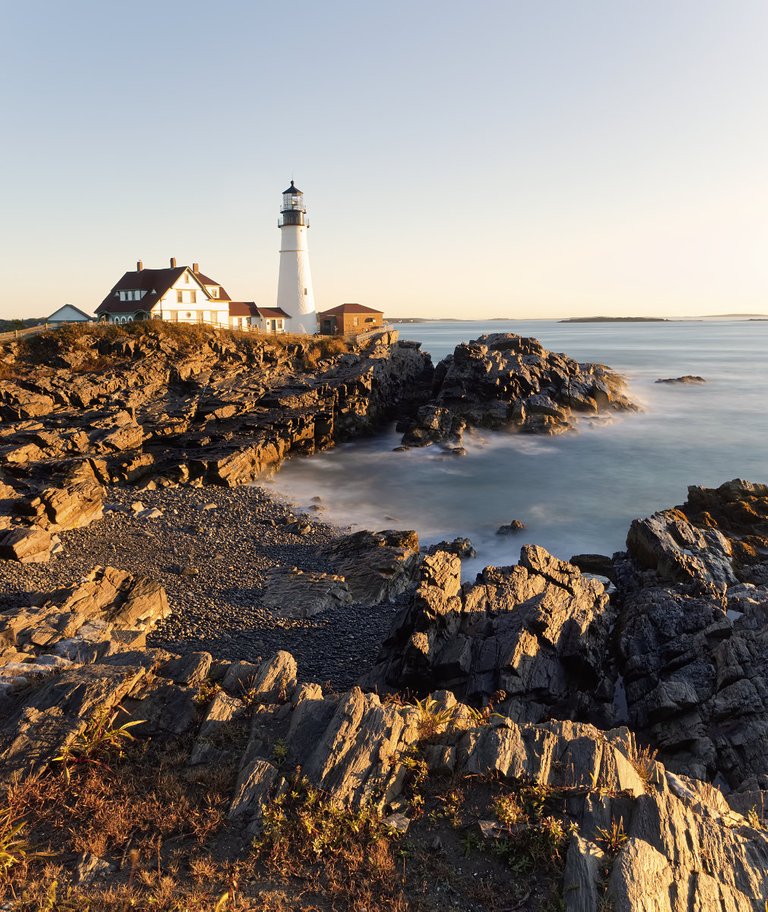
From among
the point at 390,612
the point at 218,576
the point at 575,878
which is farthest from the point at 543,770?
the point at 218,576

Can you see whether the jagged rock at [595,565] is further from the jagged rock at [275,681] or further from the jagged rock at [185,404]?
the jagged rock at [185,404]

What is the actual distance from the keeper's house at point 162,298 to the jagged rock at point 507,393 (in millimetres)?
25554

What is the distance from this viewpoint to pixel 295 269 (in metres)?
77.4

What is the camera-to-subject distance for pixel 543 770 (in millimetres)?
7785

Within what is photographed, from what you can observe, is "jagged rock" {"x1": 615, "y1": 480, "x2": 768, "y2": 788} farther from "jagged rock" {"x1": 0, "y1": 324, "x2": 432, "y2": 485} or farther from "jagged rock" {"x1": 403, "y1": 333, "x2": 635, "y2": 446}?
"jagged rock" {"x1": 403, "y1": 333, "x2": 635, "y2": 446}

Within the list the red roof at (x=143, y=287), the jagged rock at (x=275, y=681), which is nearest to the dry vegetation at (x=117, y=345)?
the red roof at (x=143, y=287)

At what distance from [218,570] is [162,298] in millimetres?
49164

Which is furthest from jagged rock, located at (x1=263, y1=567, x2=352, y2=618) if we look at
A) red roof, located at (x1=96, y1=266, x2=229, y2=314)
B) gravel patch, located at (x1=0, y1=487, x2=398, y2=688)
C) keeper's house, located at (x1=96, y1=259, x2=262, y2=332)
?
red roof, located at (x1=96, y1=266, x2=229, y2=314)

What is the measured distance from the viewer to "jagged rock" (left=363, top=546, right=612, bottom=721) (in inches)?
499

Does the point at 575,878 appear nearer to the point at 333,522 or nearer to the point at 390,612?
the point at 390,612

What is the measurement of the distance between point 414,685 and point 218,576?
31.4 ft

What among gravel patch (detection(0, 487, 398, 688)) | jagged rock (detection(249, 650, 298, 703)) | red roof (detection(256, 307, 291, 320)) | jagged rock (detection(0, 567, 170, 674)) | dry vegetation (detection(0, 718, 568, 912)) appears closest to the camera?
dry vegetation (detection(0, 718, 568, 912))

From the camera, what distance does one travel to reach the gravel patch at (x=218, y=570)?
52.3 ft

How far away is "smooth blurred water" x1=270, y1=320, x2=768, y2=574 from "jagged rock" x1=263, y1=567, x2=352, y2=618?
6.09 metres
